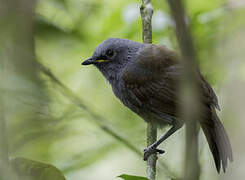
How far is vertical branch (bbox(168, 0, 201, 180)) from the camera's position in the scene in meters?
1.25

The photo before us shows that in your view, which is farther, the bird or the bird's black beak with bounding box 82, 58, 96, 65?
the bird's black beak with bounding box 82, 58, 96, 65

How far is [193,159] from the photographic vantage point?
Answer: 1449 millimetres

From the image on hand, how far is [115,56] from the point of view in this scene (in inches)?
176

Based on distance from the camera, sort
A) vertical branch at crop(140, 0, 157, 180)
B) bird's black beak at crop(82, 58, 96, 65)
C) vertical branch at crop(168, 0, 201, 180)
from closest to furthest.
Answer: vertical branch at crop(168, 0, 201, 180) → vertical branch at crop(140, 0, 157, 180) → bird's black beak at crop(82, 58, 96, 65)

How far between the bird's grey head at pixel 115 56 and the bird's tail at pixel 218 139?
3.90ft

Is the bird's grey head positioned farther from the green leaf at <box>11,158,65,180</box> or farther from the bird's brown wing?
the green leaf at <box>11,158,65,180</box>

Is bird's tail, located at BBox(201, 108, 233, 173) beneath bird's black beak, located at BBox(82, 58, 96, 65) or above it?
→ beneath

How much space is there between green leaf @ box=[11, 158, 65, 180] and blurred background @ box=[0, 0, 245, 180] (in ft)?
1.67

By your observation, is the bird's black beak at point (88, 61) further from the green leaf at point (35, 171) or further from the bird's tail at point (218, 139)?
the green leaf at point (35, 171)

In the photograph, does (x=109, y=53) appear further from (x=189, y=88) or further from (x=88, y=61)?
(x=189, y=88)

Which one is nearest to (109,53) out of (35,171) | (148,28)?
(148,28)

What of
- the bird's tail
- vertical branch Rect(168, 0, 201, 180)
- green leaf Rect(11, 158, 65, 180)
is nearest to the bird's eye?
the bird's tail

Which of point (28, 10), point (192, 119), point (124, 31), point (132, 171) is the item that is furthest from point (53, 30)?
point (132, 171)

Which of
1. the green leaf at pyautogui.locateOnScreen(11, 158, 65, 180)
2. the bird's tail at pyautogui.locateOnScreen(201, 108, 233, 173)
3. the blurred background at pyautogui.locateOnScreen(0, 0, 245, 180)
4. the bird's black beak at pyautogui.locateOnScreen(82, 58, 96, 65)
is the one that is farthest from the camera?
the bird's black beak at pyautogui.locateOnScreen(82, 58, 96, 65)
